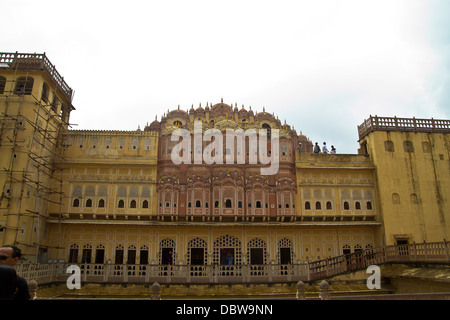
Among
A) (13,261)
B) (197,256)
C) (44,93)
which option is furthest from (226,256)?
(13,261)

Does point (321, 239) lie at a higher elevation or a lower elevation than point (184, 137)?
lower

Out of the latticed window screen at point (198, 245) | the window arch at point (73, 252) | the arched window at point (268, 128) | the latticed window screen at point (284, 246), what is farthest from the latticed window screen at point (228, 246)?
the window arch at point (73, 252)

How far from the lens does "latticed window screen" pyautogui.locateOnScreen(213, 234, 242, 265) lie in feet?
82.7

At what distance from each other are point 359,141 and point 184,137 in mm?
14856

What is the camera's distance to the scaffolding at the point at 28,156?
71.9 feet

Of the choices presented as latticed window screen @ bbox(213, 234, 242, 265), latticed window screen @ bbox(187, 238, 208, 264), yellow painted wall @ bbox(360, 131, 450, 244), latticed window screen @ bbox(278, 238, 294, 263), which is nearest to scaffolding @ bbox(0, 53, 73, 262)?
latticed window screen @ bbox(187, 238, 208, 264)

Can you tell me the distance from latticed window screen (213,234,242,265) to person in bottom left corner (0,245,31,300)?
71.4 feet

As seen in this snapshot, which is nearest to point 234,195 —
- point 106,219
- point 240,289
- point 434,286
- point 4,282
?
point 240,289

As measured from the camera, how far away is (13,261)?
416 centimetres

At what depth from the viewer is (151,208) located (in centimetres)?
2545

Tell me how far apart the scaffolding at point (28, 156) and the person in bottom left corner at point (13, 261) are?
19.5 meters

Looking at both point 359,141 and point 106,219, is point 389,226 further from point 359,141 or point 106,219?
point 106,219

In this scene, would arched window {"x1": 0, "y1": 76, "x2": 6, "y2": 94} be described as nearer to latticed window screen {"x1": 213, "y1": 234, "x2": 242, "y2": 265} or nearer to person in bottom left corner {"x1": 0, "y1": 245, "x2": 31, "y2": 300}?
latticed window screen {"x1": 213, "y1": 234, "x2": 242, "y2": 265}

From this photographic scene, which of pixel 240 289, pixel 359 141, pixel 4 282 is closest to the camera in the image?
pixel 4 282
